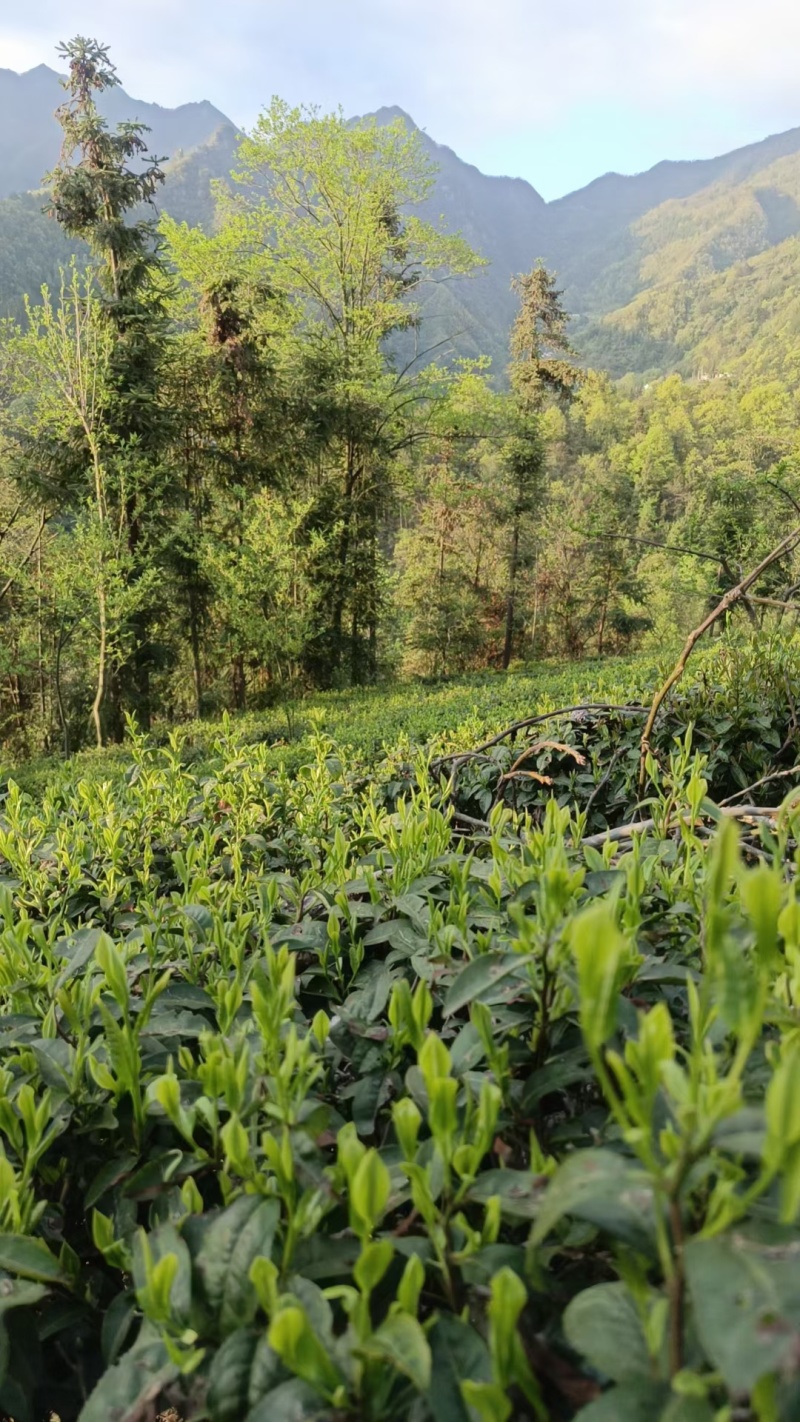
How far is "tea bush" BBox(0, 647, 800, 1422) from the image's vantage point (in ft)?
1.21

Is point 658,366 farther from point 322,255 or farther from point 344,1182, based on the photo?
point 344,1182

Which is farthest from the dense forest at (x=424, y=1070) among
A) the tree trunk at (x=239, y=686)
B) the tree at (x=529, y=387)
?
the tree at (x=529, y=387)

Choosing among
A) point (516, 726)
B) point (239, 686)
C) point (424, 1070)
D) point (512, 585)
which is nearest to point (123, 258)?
point (239, 686)

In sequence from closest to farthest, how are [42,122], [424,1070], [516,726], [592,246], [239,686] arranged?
[424,1070] < [516,726] < [239,686] < [42,122] < [592,246]

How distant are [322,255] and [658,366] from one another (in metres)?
93.7

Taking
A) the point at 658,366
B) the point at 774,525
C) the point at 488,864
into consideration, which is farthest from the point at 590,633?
the point at 658,366

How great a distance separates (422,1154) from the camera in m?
0.54

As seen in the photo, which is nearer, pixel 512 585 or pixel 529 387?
pixel 512 585

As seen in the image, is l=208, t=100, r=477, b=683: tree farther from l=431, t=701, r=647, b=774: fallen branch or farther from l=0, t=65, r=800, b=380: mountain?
l=431, t=701, r=647, b=774: fallen branch

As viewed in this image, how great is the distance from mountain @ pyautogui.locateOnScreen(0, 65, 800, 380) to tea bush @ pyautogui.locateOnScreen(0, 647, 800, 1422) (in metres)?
20.5

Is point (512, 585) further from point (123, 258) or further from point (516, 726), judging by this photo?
point (516, 726)

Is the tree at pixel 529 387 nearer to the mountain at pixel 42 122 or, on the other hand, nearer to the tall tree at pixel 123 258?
the tall tree at pixel 123 258

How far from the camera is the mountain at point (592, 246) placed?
255ft

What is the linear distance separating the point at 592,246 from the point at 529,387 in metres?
184
